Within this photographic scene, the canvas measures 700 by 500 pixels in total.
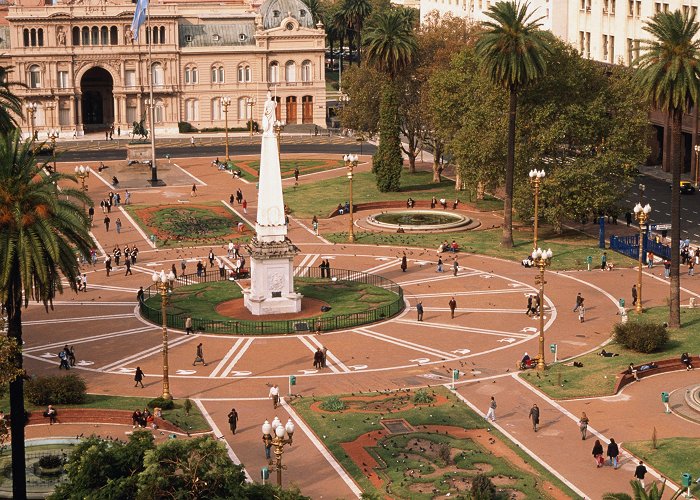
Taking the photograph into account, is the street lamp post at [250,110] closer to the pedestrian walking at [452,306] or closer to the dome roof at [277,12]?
the dome roof at [277,12]

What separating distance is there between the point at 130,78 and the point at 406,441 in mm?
107573

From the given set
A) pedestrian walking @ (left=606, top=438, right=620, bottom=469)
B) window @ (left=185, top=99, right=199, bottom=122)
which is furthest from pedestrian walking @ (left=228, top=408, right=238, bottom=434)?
window @ (left=185, top=99, right=199, bottom=122)

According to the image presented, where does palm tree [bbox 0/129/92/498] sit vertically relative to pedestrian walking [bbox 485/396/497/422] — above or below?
above

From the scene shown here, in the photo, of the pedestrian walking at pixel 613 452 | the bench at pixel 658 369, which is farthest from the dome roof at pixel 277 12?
the pedestrian walking at pixel 613 452

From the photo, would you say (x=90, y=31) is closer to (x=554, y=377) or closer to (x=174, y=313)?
(x=174, y=313)

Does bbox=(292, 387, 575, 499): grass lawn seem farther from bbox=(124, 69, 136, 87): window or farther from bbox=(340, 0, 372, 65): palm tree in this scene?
bbox=(340, 0, 372, 65): palm tree

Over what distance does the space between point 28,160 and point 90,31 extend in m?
104

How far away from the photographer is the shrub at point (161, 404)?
6059 cm

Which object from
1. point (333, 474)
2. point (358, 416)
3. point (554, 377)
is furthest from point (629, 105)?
point (333, 474)

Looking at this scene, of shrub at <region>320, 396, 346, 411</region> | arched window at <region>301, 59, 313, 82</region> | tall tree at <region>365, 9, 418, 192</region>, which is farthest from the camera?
arched window at <region>301, 59, 313, 82</region>

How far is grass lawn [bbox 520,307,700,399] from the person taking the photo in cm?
6372

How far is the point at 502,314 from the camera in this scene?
259ft

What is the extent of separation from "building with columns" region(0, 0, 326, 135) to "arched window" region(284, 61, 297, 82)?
0.39ft

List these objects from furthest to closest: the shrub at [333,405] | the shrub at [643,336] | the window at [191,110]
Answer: the window at [191,110], the shrub at [643,336], the shrub at [333,405]
